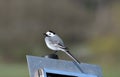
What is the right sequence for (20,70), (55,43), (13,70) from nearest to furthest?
(55,43) < (20,70) < (13,70)

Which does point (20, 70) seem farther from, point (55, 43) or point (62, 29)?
point (55, 43)

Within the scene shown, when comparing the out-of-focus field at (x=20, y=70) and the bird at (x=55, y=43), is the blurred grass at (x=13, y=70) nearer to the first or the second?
the out-of-focus field at (x=20, y=70)

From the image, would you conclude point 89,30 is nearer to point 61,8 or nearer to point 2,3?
point 61,8

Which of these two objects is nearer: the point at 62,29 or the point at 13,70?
the point at 13,70

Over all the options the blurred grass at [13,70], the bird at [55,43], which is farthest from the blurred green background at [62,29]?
the bird at [55,43]

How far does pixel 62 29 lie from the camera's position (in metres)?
20.2

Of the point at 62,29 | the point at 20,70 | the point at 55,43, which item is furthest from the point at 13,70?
the point at 55,43

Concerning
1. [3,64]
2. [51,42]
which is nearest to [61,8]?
[3,64]

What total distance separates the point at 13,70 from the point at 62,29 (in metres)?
2.99

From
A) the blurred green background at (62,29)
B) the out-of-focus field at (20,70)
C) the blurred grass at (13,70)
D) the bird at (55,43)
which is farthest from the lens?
the blurred green background at (62,29)

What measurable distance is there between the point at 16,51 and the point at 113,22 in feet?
9.37

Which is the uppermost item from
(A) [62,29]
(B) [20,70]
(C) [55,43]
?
(A) [62,29]

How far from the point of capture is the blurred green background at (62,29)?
18.7m

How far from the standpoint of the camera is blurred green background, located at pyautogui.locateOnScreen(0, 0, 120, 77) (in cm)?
1866
